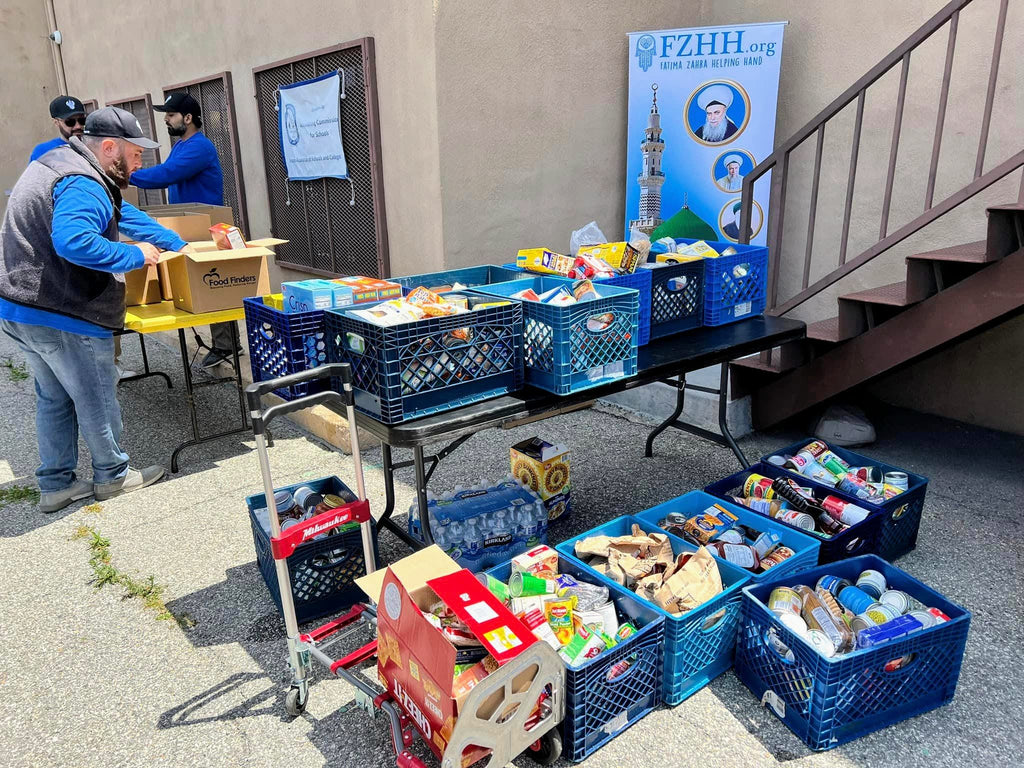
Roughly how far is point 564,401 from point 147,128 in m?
9.49

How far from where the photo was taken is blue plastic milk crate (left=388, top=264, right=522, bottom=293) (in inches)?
133

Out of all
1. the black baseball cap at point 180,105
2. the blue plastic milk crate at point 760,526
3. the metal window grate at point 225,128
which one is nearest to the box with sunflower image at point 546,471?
the blue plastic milk crate at point 760,526

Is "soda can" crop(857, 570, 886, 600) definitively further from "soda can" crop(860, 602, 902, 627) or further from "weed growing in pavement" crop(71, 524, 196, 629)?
"weed growing in pavement" crop(71, 524, 196, 629)

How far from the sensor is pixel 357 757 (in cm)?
238

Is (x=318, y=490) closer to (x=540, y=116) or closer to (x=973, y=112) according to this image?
(x=540, y=116)

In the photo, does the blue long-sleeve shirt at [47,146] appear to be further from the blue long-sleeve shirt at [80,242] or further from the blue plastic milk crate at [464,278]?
the blue plastic milk crate at [464,278]

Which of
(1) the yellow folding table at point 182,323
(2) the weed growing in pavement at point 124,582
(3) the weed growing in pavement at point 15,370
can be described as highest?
(1) the yellow folding table at point 182,323

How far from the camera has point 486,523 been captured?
3395mm

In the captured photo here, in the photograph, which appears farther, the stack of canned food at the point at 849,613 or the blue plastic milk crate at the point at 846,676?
the stack of canned food at the point at 849,613

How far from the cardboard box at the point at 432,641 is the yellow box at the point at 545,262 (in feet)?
4.92

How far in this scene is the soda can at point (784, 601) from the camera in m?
2.61

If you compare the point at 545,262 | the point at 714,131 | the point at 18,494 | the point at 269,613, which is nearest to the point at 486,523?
the point at 269,613

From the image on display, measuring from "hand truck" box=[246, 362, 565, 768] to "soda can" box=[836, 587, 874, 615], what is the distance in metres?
1.21

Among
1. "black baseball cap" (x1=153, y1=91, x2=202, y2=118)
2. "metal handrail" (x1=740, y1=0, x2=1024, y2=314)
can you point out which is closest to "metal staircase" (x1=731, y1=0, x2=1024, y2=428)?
"metal handrail" (x1=740, y1=0, x2=1024, y2=314)
